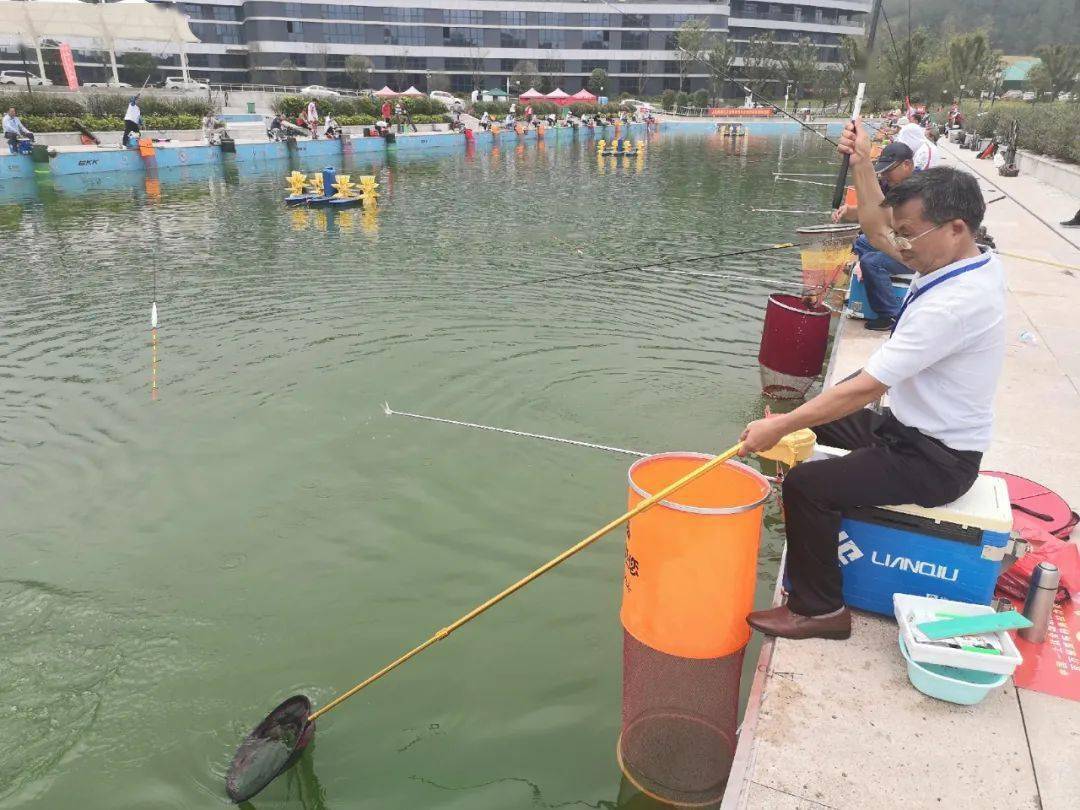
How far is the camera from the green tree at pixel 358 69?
91.6 m

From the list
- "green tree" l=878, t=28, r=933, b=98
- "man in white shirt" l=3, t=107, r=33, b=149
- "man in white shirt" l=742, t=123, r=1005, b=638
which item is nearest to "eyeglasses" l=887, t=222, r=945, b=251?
"man in white shirt" l=742, t=123, r=1005, b=638

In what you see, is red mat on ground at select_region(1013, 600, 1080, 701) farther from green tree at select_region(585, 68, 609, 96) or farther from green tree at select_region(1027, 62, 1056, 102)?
green tree at select_region(585, 68, 609, 96)

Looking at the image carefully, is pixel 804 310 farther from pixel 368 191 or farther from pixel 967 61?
pixel 967 61

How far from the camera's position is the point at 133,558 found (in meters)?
5.24

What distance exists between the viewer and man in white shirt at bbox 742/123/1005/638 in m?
2.95

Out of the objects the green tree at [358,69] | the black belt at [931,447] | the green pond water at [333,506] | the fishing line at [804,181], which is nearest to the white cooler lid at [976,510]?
the black belt at [931,447]

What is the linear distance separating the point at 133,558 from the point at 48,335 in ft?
20.0

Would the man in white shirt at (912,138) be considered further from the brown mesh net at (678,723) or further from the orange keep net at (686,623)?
the brown mesh net at (678,723)

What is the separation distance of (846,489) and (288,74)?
106400mm

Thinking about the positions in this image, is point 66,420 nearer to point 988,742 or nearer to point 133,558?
point 133,558

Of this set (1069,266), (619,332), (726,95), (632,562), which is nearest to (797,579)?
(632,562)

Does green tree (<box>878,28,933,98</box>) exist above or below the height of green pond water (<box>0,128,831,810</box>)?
above

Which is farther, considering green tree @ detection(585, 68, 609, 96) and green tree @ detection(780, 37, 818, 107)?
green tree @ detection(585, 68, 609, 96)

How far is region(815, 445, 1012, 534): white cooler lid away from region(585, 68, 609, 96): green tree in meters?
109
